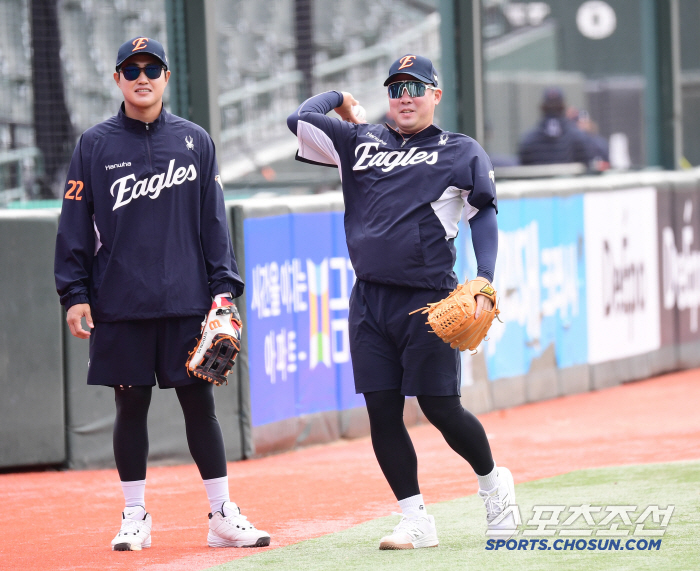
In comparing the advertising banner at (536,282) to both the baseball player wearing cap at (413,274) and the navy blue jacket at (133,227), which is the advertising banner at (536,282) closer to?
the baseball player wearing cap at (413,274)

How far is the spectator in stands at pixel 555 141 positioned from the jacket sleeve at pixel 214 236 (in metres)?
8.47

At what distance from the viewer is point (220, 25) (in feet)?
46.5

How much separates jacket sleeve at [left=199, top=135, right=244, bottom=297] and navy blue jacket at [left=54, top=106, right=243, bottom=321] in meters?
0.01

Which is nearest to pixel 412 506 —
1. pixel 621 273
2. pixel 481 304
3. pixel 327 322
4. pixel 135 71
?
pixel 481 304

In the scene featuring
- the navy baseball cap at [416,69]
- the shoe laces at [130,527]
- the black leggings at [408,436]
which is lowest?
the shoe laces at [130,527]

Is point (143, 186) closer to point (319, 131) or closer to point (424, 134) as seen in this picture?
point (319, 131)

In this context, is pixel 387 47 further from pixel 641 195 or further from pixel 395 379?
pixel 395 379

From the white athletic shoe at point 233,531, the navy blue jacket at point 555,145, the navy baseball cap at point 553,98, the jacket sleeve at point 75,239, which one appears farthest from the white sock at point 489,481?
the navy baseball cap at point 553,98

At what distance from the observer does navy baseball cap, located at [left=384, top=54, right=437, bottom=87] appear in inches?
180

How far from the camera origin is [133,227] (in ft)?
15.4

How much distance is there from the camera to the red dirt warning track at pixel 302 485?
16.0ft

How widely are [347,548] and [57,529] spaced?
1522 millimetres

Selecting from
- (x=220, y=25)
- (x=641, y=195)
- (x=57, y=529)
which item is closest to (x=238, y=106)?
(x=220, y=25)

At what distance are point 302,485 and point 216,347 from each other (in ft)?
6.57
